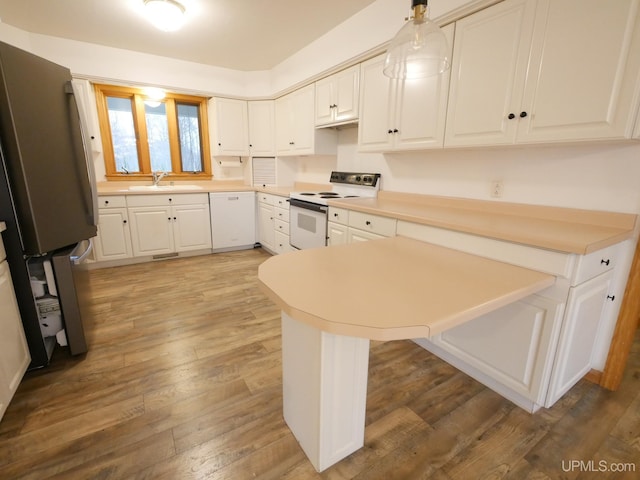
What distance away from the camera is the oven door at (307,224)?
2.81 metres

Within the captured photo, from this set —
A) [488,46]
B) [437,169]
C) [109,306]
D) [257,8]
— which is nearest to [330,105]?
[257,8]

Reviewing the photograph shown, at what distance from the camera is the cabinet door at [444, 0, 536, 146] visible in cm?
155

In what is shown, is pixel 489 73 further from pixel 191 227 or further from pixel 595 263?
Result: pixel 191 227

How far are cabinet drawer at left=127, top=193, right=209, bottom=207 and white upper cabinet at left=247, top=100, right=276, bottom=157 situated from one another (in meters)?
1.03

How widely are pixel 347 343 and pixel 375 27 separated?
2515 millimetres

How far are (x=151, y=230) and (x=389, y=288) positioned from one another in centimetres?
351

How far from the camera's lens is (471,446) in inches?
50.9

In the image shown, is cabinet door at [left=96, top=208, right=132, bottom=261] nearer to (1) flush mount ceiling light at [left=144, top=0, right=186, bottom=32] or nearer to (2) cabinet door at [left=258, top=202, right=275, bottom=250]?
(2) cabinet door at [left=258, top=202, right=275, bottom=250]

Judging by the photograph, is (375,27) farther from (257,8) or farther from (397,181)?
(397,181)

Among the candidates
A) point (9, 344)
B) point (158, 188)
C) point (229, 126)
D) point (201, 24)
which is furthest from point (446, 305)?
point (229, 126)

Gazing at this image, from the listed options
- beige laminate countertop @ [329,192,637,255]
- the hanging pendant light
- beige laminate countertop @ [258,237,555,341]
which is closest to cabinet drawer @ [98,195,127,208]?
beige laminate countertop @ [329,192,637,255]

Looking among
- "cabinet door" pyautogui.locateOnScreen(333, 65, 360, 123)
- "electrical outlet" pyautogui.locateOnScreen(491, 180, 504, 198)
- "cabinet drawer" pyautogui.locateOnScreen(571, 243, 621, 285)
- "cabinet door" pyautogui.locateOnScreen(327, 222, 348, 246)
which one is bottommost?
"cabinet door" pyautogui.locateOnScreen(327, 222, 348, 246)

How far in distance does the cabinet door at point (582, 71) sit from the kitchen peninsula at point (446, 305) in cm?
49

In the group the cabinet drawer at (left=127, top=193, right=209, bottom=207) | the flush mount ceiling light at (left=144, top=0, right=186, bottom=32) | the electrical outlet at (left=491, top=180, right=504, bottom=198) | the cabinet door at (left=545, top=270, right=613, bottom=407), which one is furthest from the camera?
the cabinet drawer at (left=127, top=193, right=209, bottom=207)
